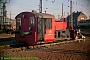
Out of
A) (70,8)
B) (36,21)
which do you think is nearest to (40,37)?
(36,21)

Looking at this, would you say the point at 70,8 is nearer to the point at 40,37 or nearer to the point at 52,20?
the point at 52,20

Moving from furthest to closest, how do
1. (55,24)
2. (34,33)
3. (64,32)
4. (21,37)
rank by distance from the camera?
(64,32)
(55,24)
(21,37)
(34,33)

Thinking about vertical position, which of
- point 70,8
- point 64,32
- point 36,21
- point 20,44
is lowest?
point 20,44

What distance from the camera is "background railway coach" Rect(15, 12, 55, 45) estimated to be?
10656mm

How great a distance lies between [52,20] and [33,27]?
192 centimetres

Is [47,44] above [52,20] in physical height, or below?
below

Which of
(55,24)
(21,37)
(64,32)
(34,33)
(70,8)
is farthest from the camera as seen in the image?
(70,8)

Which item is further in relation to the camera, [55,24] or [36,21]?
[55,24]

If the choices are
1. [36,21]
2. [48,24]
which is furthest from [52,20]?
[36,21]

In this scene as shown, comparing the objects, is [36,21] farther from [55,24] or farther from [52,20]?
[55,24]

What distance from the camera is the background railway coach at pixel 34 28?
10656 millimetres

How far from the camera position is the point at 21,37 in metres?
11.2

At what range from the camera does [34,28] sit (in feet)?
35.2

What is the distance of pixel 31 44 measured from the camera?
35.4ft
